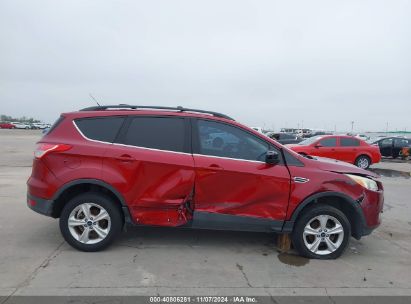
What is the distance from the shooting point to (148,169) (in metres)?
4.81

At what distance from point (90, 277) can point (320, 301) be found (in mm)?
2380

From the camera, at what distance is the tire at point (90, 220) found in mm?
4801

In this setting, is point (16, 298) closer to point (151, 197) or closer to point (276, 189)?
point (151, 197)

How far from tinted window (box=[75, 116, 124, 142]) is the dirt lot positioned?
4.84 ft

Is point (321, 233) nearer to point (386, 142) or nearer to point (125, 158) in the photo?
point (125, 158)

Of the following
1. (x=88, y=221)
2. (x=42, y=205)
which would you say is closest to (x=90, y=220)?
(x=88, y=221)

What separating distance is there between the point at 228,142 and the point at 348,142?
13.1 metres

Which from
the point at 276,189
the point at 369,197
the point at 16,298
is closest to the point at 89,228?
the point at 16,298

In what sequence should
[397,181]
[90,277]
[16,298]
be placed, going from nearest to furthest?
[16,298]
[90,277]
[397,181]

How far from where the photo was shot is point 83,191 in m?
4.99

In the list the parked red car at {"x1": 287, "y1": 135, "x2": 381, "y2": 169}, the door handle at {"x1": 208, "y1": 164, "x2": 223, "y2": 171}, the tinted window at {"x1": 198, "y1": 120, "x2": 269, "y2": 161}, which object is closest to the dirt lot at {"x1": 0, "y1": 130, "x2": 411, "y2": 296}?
the door handle at {"x1": 208, "y1": 164, "x2": 223, "y2": 171}

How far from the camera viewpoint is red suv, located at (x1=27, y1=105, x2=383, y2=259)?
481cm

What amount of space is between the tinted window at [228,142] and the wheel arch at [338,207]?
2.64 ft

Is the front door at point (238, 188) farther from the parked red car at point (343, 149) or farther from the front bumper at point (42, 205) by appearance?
the parked red car at point (343, 149)
